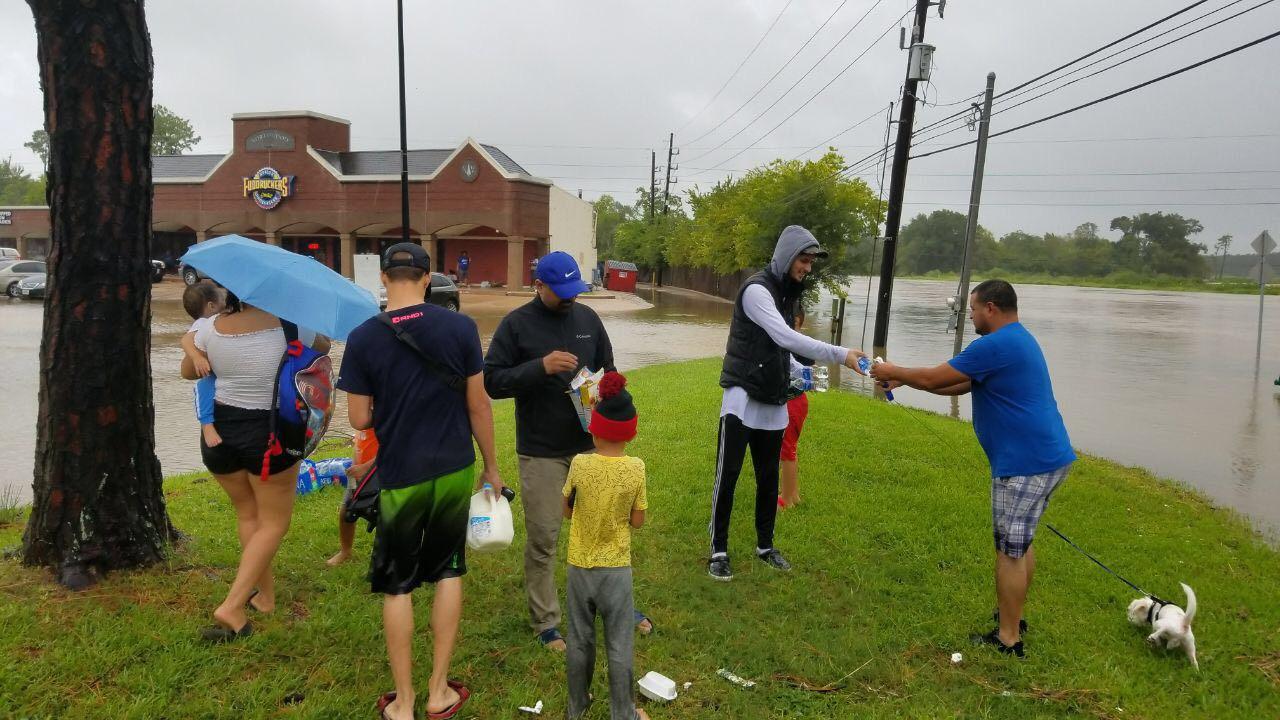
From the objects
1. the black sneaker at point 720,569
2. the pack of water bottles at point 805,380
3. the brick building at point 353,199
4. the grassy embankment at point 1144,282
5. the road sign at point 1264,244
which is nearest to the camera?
the black sneaker at point 720,569

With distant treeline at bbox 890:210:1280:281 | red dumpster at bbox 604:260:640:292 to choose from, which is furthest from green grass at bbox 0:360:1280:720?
distant treeline at bbox 890:210:1280:281

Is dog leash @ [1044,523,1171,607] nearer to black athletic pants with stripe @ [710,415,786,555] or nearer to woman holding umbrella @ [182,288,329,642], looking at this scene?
black athletic pants with stripe @ [710,415,786,555]

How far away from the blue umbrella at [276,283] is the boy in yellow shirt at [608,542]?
1.26m

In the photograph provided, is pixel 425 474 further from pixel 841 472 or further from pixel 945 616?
pixel 841 472

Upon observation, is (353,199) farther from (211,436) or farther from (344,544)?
(211,436)

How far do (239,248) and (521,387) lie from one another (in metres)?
1.37

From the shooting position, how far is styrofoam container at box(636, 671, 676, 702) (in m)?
3.24

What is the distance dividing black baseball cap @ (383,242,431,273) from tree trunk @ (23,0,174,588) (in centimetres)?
152

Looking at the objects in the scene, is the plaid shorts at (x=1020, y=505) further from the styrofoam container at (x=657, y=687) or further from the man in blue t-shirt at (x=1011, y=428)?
the styrofoam container at (x=657, y=687)

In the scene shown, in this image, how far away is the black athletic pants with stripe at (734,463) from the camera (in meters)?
4.50

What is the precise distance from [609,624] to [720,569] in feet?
5.62

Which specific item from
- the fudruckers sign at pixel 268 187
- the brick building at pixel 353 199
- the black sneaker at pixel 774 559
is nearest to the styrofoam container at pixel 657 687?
the black sneaker at pixel 774 559

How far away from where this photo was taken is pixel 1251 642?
3881mm

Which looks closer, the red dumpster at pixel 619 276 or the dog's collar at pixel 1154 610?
the dog's collar at pixel 1154 610
